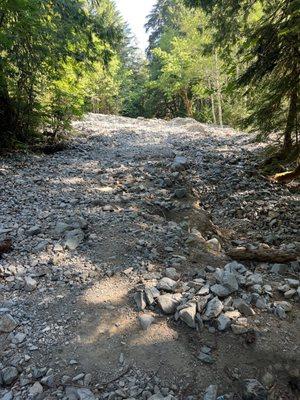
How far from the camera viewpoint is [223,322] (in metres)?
3.62

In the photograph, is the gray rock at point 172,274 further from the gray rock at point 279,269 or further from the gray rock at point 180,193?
the gray rock at point 180,193

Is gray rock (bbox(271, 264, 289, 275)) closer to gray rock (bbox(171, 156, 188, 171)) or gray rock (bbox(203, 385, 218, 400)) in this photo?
gray rock (bbox(203, 385, 218, 400))

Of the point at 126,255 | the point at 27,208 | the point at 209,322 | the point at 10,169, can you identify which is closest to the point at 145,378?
the point at 209,322

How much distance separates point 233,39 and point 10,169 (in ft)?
22.4

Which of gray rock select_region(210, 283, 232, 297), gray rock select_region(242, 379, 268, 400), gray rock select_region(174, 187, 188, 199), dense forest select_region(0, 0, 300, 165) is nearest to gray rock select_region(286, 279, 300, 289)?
gray rock select_region(210, 283, 232, 297)

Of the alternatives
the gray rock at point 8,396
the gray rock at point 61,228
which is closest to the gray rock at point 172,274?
the gray rock at point 61,228

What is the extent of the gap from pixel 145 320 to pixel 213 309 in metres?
0.75

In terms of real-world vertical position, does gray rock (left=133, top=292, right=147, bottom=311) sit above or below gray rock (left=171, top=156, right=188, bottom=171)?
below

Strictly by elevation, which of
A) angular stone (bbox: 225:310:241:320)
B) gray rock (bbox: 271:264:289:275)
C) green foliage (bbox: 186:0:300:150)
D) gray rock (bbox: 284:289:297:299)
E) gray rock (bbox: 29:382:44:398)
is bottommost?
gray rock (bbox: 29:382:44:398)

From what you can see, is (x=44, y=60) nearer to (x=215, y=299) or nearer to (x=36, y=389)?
(x=215, y=299)

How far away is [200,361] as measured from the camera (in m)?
3.29

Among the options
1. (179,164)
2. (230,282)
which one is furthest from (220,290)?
(179,164)

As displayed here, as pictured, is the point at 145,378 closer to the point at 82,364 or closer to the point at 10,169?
the point at 82,364

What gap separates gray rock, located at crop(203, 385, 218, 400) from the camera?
116 inches
